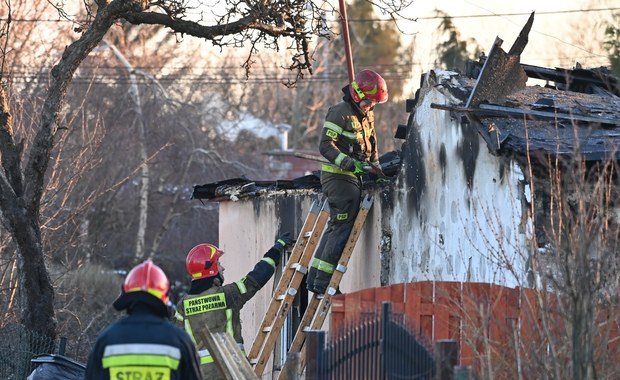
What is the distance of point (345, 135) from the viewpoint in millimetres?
10000

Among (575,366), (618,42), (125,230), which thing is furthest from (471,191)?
(125,230)

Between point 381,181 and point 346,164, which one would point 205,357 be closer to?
point 346,164

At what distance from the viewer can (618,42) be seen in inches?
245

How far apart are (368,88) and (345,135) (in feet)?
1.56

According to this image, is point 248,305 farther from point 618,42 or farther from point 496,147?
point 618,42

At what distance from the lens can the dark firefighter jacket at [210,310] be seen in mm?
8961

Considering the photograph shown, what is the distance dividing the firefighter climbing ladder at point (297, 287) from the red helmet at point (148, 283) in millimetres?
4015

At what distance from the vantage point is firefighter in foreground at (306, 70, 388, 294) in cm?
987

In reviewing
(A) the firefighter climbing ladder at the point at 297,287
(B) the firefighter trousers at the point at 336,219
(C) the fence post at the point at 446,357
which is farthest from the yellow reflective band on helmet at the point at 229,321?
(C) the fence post at the point at 446,357

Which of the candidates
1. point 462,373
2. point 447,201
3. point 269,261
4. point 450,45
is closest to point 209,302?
point 269,261

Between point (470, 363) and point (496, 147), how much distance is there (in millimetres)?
2057

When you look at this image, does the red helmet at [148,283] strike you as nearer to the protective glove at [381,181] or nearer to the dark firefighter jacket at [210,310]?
the dark firefighter jacket at [210,310]

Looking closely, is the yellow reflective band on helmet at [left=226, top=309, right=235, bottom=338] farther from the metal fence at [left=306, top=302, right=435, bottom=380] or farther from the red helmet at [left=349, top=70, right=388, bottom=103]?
the metal fence at [left=306, top=302, right=435, bottom=380]

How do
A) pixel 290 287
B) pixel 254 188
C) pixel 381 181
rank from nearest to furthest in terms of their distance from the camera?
1. pixel 290 287
2. pixel 381 181
3. pixel 254 188
